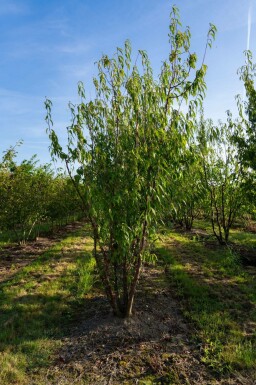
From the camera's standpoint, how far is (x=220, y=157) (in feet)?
49.5

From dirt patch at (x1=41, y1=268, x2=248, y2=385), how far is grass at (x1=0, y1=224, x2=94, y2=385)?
1.20 feet

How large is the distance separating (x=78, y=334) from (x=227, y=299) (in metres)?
3.91

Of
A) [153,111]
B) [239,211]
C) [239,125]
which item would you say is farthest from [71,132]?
[239,211]

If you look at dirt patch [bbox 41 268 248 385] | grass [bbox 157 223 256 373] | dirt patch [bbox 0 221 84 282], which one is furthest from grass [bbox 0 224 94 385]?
grass [bbox 157 223 256 373]

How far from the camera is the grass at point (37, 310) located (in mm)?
5129

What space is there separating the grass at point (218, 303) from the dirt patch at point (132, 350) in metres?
0.30

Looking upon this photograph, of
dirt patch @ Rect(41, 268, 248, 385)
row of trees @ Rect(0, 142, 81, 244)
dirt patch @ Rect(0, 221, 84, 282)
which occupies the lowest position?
dirt patch @ Rect(41, 268, 248, 385)

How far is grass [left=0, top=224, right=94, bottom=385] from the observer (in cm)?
513

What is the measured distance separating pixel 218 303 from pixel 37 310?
4.31 metres

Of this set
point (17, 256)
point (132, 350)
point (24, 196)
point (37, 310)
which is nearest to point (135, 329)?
point (132, 350)

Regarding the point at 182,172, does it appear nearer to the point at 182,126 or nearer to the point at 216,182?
the point at 182,126

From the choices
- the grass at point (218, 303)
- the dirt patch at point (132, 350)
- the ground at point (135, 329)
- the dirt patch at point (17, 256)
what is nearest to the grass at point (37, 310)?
the ground at point (135, 329)

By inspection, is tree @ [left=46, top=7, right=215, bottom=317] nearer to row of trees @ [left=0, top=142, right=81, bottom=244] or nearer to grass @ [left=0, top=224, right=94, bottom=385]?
grass @ [left=0, top=224, right=94, bottom=385]

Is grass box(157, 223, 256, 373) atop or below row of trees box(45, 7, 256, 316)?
below
